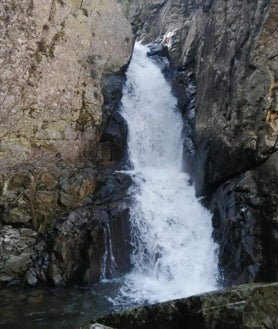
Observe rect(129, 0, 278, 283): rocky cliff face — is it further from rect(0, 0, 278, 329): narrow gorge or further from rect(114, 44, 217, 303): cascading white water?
rect(114, 44, 217, 303): cascading white water

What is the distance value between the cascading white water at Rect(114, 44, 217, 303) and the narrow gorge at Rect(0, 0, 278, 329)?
6 centimetres

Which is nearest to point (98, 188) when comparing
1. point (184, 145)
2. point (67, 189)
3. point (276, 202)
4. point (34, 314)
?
point (67, 189)

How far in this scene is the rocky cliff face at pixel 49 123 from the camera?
53.4 feet

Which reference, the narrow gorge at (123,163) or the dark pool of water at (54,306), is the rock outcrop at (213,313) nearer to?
the dark pool of water at (54,306)

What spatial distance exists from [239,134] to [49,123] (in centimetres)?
901

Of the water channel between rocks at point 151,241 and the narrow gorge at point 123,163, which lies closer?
the water channel between rocks at point 151,241

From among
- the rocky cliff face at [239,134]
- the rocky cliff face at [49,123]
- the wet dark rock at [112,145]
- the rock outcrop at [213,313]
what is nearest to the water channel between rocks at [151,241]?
the wet dark rock at [112,145]

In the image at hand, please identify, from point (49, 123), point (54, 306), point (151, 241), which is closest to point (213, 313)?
point (54, 306)

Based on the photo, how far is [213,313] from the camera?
15.0 feet

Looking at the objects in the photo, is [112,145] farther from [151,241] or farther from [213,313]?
[213,313]

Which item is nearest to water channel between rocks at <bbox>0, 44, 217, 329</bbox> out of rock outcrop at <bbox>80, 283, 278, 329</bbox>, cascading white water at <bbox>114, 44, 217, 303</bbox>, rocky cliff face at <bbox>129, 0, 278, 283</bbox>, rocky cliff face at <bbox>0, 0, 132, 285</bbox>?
cascading white water at <bbox>114, 44, 217, 303</bbox>

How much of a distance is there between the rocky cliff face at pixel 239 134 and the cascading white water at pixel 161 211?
0.84 m

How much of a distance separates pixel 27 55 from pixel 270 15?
10981mm

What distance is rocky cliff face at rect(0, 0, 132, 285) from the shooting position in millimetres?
16281
